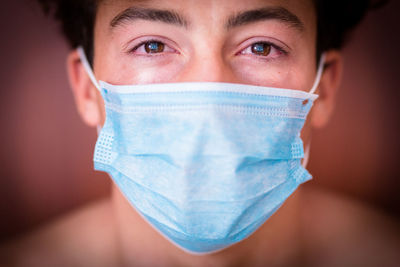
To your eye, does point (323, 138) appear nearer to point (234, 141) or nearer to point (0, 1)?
point (234, 141)

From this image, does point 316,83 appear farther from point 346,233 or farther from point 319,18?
point 346,233

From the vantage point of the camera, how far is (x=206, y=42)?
118 cm

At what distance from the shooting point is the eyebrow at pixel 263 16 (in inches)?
47.4

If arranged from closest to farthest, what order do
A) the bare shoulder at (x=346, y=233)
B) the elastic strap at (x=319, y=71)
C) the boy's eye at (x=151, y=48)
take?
the boy's eye at (x=151, y=48) < the elastic strap at (x=319, y=71) < the bare shoulder at (x=346, y=233)

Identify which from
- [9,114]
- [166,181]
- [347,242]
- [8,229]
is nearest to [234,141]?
[166,181]

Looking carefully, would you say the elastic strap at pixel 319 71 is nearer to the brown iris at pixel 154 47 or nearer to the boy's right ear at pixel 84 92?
the brown iris at pixel 154 47

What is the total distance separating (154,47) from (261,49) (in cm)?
40

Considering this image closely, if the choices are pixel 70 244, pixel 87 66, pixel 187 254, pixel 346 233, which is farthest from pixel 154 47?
pixel 346 233

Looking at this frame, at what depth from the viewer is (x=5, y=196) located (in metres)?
2.20

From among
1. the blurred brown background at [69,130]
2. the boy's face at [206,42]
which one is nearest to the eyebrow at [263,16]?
the boy's face at [206,42]

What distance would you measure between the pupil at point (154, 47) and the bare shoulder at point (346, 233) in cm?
121

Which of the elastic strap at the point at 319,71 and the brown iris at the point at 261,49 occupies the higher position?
the brown iris at the point at 261,49

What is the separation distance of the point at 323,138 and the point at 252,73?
149 centimetres

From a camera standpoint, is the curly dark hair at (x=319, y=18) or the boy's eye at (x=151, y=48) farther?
the curly dark hair at (x=319, y=18)
